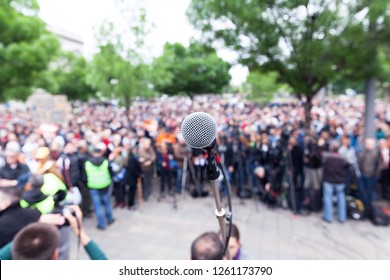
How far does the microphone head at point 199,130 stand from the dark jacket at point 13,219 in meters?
2.26

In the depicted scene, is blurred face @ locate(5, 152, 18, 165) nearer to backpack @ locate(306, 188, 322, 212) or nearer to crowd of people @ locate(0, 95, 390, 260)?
crowd of people @ locate(0, 95, 390, 260)

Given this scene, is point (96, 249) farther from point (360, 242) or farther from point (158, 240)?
point (360, 242)

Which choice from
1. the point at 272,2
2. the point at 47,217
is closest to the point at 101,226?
the point at 47,217

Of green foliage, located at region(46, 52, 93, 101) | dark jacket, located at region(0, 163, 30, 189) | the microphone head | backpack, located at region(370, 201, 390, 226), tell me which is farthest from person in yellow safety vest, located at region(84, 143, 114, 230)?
green foliage, located at region(46, 52, 93, 101)

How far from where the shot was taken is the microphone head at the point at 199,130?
143cm

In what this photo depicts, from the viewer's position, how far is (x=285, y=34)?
22.9 ft

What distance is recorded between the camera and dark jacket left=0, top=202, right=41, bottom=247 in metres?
2.68

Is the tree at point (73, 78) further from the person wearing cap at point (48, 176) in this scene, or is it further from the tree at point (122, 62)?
the person wearing cap at point (48, 176)

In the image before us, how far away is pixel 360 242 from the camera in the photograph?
5.26 metres

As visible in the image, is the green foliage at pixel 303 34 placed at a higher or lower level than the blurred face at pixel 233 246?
higher

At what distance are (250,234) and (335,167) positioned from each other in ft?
7.12

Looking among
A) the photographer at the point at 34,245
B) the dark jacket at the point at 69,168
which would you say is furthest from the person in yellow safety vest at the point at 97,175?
the photographer at the point at 34,245

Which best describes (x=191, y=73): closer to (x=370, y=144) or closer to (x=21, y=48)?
(x=21, y=48)
